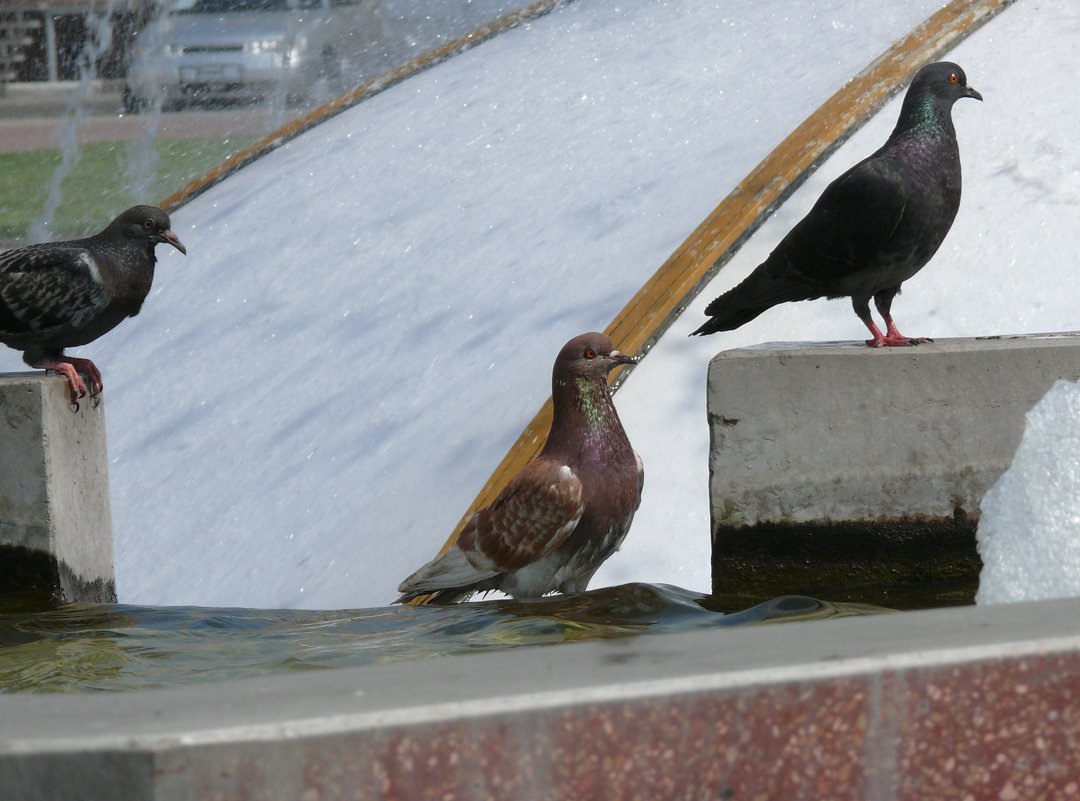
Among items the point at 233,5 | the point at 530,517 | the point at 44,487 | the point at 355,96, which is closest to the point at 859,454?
the point at 530,517

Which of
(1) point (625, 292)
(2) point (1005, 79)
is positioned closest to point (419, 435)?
(1) point (625, 292)

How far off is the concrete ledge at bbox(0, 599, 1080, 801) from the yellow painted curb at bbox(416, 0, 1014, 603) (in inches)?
149

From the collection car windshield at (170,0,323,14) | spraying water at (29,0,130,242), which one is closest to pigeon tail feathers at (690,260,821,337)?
spraying water at (29,0,130,242)

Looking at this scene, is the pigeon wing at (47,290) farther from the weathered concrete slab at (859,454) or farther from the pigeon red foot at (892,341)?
the pigeon red foot at (892,341)

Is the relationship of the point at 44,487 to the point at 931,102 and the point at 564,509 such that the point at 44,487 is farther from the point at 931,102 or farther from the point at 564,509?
the point at 931,102

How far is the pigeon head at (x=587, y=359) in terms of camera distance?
5.11 metres

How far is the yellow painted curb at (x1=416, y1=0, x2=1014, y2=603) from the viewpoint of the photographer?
645 centimetres

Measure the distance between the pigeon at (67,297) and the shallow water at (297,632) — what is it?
33.9 inches

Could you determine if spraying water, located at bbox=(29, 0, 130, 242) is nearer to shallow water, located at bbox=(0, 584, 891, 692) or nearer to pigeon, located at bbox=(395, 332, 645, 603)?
shallow water, located at bbox=(0, 584, 891, 692)

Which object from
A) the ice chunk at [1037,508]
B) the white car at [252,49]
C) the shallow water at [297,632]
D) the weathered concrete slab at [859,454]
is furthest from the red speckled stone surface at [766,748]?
the white car at [252,49]

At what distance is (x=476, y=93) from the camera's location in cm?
1014

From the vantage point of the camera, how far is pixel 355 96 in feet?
36.7

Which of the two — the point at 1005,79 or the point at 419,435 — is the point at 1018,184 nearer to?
the point at 1005,79

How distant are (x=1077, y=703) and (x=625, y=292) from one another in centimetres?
496
